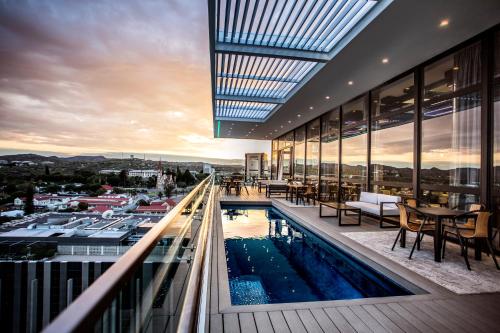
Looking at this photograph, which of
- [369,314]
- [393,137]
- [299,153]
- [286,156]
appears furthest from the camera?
[286,156]

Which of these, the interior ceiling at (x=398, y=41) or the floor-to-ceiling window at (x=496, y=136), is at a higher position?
the interior ceiling at (x=398, y=41)

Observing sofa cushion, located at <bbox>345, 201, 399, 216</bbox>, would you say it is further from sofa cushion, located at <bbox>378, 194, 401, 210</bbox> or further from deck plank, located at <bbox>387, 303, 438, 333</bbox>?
deck plank, located at <bbox>387, 303, 438, 333</bbox>

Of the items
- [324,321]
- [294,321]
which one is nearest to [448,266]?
[324,321]

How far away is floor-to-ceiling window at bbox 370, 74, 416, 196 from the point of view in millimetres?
6410

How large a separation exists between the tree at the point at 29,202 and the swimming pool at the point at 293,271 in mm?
3822

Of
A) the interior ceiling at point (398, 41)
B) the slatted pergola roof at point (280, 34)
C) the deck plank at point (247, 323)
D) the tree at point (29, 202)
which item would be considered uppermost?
the slatted pergola roof at point (280, 34)

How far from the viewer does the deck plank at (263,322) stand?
2.23 m

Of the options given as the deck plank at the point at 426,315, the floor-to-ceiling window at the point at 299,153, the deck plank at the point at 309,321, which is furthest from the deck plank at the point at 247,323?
the floor-to-ceiling window at the point at 299,153

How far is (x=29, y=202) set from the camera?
205 inches

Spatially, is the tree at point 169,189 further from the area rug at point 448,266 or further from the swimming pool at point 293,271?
the area rug at point 448,266

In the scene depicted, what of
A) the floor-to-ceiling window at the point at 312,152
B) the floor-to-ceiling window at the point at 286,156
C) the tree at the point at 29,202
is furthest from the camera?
the floor-to-ceiling window at the point at 286,156

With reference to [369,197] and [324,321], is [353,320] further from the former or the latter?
[369,197]

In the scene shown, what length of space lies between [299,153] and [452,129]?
9818mm

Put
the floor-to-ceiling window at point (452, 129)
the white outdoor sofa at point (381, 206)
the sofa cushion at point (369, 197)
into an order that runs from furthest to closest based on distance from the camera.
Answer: the sofa cushion at point (369, 197)
the white outdoor sofa at point (381, 206)
the floor-to-ceiling window at point (452, 129)
